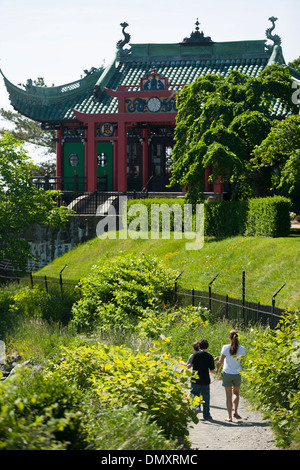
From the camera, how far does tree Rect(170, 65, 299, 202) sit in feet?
84.0

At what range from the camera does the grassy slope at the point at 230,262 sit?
19.3 m

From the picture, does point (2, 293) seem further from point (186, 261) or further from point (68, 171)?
point (68, 171)

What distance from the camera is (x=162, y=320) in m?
18.2

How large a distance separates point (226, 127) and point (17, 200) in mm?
8405

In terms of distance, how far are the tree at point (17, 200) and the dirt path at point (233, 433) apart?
13.5 m

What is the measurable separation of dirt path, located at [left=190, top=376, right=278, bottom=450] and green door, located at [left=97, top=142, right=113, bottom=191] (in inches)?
1064

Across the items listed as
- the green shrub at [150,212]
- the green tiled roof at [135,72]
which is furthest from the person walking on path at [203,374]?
the green tiled roof at [135,72]

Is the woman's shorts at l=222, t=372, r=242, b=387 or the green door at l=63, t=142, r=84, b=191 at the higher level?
the green door at l=63, t=142, r=84, b=191

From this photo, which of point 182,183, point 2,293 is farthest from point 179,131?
point 2,293

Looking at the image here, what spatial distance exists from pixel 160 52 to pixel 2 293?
21.3m

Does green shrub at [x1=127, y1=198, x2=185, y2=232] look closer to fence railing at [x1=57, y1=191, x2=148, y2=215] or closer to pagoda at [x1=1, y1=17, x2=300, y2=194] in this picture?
fence railing at [x1=57, y1=191, x2=148, y2=215]

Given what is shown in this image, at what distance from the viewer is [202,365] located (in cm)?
1129

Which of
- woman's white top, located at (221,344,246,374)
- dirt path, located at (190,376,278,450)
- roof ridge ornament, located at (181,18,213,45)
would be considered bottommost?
dirt path, located at (190,376,278,450)

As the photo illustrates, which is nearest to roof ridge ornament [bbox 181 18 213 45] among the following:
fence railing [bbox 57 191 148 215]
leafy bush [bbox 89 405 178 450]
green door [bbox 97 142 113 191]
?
green door [bbox 97 142 113 191]
